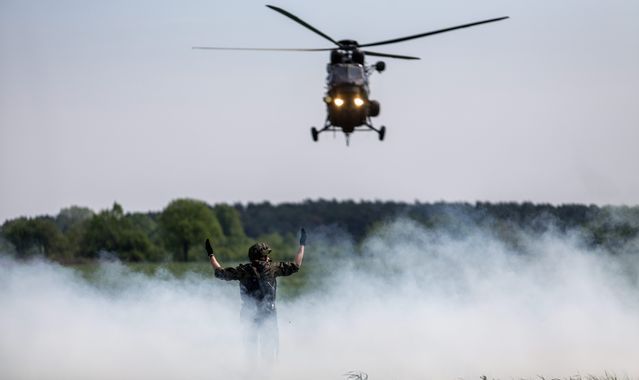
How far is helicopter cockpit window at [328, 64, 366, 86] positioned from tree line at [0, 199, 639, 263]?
9.00 m

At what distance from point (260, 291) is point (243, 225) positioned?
137 meters

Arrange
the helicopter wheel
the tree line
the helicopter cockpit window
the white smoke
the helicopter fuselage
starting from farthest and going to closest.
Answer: the tree line
the helicopter wheel
the helicopter cockpit window
the helicopter fuselage
the white smoke

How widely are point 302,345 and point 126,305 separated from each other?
5.95 meters

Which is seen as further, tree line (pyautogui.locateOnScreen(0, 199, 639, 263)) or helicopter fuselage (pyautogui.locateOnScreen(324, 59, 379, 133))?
tree line (pyautogui.locateOnScreen(0, 199, 639, 263))

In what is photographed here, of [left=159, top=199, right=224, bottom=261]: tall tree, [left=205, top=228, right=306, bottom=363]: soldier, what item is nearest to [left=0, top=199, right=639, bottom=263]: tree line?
[left=159, top=199, right=224, bottom=261]: tall tree

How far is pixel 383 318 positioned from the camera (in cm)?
3322

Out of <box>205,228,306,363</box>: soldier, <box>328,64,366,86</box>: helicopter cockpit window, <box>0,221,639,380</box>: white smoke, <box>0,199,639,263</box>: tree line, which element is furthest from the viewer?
<box>0,199,639,263</box>: tree line

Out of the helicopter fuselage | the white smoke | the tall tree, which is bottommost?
the white smoke

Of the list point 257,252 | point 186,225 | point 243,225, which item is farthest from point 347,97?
point 243,225

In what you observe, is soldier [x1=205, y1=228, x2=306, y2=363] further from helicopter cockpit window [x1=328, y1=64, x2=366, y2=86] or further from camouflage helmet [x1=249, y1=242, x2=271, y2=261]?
helicopter cockpit window [x1=328, y1=64, x2=366, y2=86]

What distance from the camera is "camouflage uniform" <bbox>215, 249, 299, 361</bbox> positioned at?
20719 mm

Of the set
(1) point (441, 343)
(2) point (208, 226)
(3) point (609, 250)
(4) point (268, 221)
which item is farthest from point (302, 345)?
(4) point (268, 221)

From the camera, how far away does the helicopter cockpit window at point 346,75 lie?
96.0 ft

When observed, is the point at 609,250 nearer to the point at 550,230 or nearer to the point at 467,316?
the point at 550,230
